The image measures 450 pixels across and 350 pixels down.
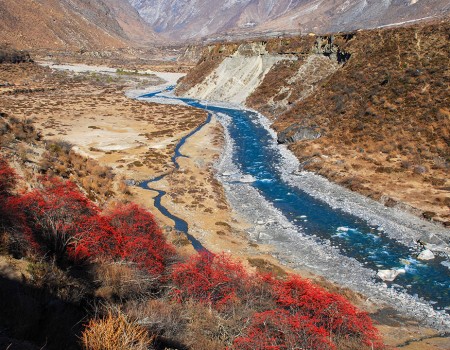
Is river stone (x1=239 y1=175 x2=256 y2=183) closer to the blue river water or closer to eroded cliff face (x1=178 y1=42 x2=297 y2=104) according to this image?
the blue river water

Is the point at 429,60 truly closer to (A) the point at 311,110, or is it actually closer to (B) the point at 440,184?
(A) the point at 311,110

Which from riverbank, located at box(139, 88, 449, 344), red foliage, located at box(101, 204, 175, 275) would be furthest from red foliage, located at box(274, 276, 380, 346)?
red foliage, located at box(101, 204, 175, 275)

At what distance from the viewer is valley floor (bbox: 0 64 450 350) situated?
1867 cm

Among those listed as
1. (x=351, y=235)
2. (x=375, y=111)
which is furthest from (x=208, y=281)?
(x=375, y=111)

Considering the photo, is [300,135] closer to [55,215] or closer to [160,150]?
[160,150]

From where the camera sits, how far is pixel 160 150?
39.9 metres

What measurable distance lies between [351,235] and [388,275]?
4.31 m

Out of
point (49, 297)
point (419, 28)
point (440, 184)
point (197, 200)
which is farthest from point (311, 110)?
point (49, 297)

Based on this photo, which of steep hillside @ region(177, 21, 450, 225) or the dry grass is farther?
steep hillside @ region(177, 21, 450, 225)

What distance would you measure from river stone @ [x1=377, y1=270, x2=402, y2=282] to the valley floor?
2.27 m

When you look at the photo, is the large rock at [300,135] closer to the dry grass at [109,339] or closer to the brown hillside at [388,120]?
the brown hillside at [388,120]

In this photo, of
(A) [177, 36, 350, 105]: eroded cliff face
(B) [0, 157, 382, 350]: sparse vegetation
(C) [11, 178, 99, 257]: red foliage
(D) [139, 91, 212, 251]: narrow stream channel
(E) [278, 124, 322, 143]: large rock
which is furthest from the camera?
(A) [177, 36, 350, 105]: eroded cliff face

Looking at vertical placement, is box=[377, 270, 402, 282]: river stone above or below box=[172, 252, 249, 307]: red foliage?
below

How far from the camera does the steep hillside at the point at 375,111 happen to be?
29.5 m
